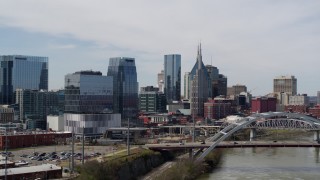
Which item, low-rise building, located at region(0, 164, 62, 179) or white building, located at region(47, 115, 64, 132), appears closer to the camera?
low-rise building, located at region(0, 164, 62, 179)

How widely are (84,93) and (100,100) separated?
9.54 feet

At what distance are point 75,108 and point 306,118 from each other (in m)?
27.3

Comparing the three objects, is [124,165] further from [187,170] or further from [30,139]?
[30,139]

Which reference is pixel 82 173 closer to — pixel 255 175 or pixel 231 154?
pixel 255 175

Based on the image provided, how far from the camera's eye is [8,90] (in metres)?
96.9

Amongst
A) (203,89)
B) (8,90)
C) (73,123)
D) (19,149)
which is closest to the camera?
(19,149)

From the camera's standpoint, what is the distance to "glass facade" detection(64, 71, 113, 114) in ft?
203

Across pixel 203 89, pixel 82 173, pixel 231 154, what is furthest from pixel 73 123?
pixel 203 89

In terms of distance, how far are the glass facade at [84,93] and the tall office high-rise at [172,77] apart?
82.4 metres

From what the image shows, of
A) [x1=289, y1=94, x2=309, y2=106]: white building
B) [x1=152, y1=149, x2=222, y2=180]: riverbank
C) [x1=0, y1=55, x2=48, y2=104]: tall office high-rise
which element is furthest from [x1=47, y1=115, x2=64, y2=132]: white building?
[x1=289, y1=94, x2=309, y2=106]: white building

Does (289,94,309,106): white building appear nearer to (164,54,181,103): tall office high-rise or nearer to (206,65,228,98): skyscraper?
(206,65,228,98): skyscraper

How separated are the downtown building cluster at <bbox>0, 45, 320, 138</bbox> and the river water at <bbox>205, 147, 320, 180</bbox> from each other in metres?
10.7

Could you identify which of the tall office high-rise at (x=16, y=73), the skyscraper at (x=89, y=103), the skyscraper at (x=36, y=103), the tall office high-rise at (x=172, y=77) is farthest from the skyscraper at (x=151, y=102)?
the skyscraper at (x=89, y=103)

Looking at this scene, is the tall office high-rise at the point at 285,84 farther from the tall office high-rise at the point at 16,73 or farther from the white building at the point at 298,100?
the tall office high-rise at the point at 16,73
